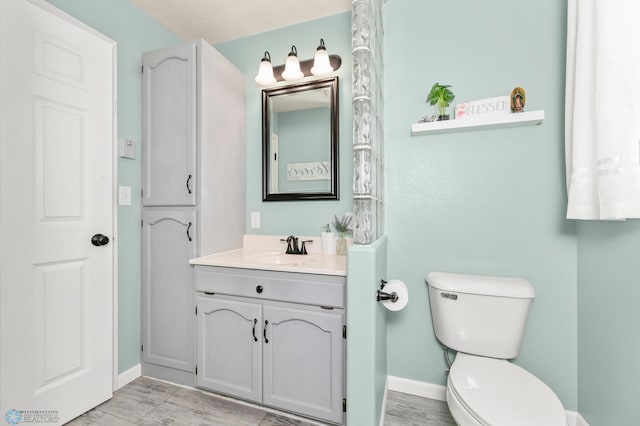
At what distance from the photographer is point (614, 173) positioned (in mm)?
1028

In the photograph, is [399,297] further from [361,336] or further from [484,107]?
[484,107]

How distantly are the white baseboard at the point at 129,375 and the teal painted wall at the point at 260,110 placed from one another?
1.19 meters

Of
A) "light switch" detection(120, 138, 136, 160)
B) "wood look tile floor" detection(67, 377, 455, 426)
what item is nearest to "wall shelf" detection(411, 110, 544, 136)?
"wood look tile floor" detection(67, 377, 455, 426)

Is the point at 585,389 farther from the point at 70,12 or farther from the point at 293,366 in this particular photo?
the point at 70,12

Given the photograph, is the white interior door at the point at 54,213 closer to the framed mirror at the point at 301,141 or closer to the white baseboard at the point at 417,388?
the framed mirror at the point at 301,141

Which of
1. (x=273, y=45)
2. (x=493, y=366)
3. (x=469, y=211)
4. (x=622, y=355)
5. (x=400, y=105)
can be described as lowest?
(x=493, y=366)

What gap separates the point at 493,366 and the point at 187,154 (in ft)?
6.75

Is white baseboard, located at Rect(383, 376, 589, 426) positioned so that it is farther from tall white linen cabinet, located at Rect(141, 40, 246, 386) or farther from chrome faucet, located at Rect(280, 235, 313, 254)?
tall white linen cabinet, located at Rect(141, 40, 246, 386)

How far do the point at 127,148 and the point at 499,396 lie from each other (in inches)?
94.1

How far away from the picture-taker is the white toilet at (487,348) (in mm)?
1001

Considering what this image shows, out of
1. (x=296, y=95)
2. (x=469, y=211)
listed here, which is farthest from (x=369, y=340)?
(x=296, y=95)

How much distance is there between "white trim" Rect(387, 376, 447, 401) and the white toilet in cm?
38

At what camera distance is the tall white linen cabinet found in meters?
1.76

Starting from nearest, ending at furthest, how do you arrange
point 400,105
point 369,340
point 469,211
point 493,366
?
point 369,340 < point 493,366 < point 469,211 < point 400,105
